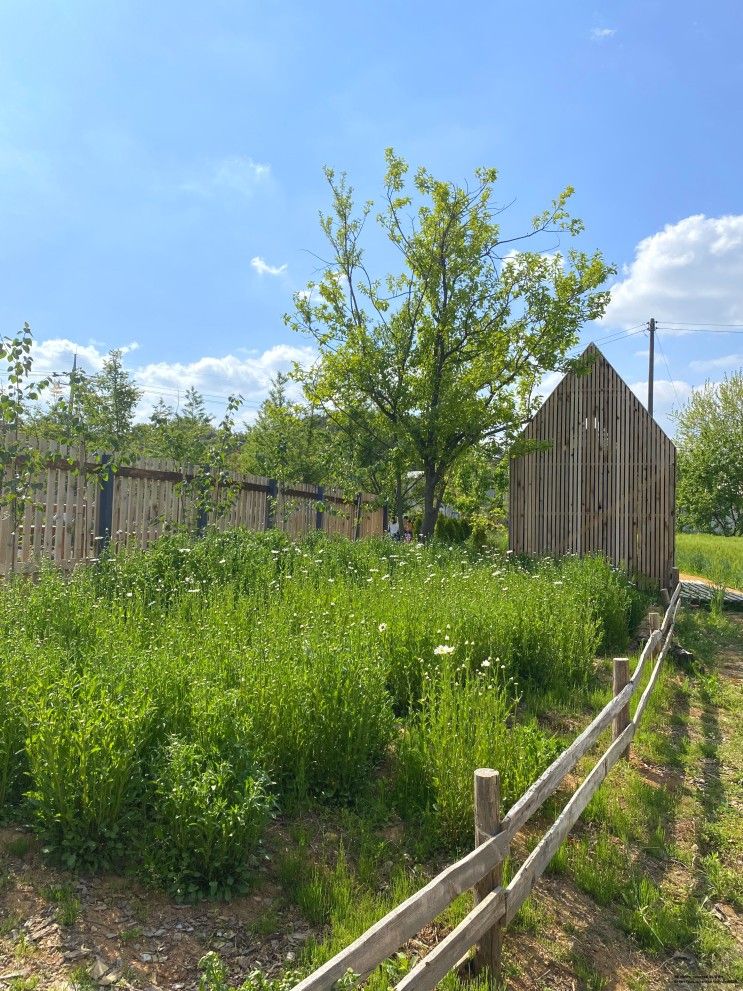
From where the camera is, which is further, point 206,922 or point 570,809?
point 570,809

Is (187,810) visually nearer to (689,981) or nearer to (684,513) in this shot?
(689,981)

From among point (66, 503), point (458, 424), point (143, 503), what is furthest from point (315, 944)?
point (458, 424)

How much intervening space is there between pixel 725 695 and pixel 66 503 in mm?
7339

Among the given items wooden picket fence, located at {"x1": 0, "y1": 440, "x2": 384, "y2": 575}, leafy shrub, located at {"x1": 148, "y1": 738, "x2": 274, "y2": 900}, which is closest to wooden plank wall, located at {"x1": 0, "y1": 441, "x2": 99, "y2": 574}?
wooden picket fence, located at {"x1": 0, "y1": 440, "x2": 384, "y2": 575}

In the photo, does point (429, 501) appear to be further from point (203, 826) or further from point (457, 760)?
point (203, 826)

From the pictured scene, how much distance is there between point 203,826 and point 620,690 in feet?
11.5

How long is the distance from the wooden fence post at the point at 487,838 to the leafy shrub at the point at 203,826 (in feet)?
3.02

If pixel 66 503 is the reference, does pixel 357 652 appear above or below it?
below

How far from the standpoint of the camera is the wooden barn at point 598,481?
12336 millimetres

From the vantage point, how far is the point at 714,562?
19000mm

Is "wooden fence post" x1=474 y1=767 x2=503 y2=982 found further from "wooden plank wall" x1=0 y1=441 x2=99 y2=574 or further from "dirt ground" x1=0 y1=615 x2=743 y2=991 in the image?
"wooden plank wall" x1=0 y1=441 x2=99 y2=574

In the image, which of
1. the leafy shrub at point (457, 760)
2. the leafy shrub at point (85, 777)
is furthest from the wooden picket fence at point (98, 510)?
the leafy shrub at point (457, 760)

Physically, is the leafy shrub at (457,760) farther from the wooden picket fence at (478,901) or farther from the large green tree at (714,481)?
the large green tree at (714,481)

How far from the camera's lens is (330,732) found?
390cm
